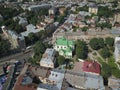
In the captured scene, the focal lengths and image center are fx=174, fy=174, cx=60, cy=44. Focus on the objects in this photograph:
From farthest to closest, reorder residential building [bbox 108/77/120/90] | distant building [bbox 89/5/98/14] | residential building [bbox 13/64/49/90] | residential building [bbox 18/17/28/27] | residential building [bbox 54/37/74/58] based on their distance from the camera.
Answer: distant building [bbox 89/5/98/14]
residential building [bbox 18/17/28/27]
residential building [bbox 54/37/74/58]
residential building [bbox 13/64/49/90]
residential building [bbox 108/77/120/90]

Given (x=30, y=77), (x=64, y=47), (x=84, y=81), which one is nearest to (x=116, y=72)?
(x=84, y=81)

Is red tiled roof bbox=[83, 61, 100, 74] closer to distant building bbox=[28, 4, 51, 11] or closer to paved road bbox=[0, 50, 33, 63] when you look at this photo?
paved road bbox=[0, 50, 33, 63]

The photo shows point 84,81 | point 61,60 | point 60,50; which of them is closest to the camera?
point 84,81

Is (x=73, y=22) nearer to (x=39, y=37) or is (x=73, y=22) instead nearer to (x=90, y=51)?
(x=39, y=37)

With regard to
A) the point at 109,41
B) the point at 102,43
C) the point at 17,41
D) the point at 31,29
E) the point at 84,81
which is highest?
the point at 31,29

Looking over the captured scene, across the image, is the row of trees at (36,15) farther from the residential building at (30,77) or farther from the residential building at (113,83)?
the residential building at (113,83)

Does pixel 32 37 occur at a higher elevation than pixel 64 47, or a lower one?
higher

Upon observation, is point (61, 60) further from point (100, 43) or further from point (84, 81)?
point (100, 43)

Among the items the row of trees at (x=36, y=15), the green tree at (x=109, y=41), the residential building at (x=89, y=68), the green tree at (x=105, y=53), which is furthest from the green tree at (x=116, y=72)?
the row of trees at (x=36, y=15)

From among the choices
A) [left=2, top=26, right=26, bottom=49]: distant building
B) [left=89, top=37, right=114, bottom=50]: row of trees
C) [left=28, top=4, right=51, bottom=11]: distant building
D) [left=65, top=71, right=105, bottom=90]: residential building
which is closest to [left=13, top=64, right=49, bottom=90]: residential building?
[left=65, top=71, right=105, bottom=90]: residential building
